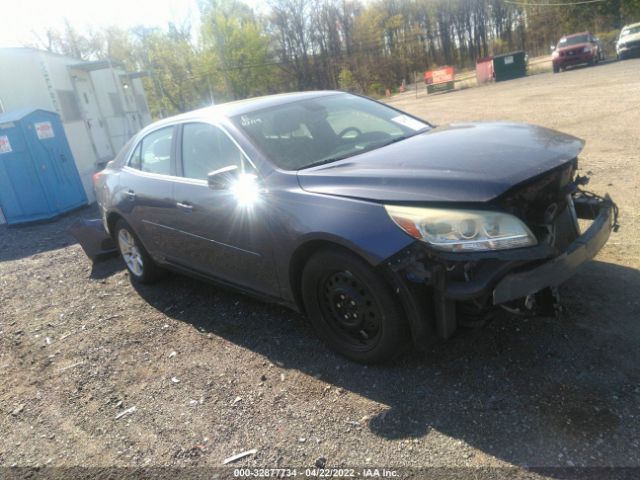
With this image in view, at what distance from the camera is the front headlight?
2555mm

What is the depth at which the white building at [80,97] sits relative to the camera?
38.9 feet

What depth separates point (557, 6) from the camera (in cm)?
5478

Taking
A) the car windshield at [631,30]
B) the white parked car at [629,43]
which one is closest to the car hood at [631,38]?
the white parked car at [629,43]

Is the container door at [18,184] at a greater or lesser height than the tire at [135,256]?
greater

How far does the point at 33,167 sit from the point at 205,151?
25.1 feet

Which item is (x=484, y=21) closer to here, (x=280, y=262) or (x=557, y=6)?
(x=557, y=6)

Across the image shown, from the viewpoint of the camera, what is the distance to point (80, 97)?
46.4 ft

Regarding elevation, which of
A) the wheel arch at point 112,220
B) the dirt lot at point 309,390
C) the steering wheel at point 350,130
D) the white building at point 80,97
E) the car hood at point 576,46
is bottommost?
the dirt lot at point 309,390

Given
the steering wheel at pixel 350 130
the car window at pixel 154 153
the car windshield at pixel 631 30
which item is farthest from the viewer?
the car windshield at pixel 631 30

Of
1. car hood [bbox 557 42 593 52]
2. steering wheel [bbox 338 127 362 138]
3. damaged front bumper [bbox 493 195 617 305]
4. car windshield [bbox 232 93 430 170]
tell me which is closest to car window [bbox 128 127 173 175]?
car windshield [bbox 232 93 430 170]

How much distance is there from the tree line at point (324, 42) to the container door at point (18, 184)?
42326 millimetres

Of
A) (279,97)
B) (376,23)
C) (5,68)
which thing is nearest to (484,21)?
(376,23)

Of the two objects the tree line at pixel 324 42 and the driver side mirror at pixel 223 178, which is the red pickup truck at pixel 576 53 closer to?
the tree line at pixel 324 42

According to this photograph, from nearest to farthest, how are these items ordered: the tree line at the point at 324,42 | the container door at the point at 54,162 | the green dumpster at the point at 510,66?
1. the container door at the point at 54,162
2. the green dumpster at the point at 510,66
3. the tree line at the point at 324,42
